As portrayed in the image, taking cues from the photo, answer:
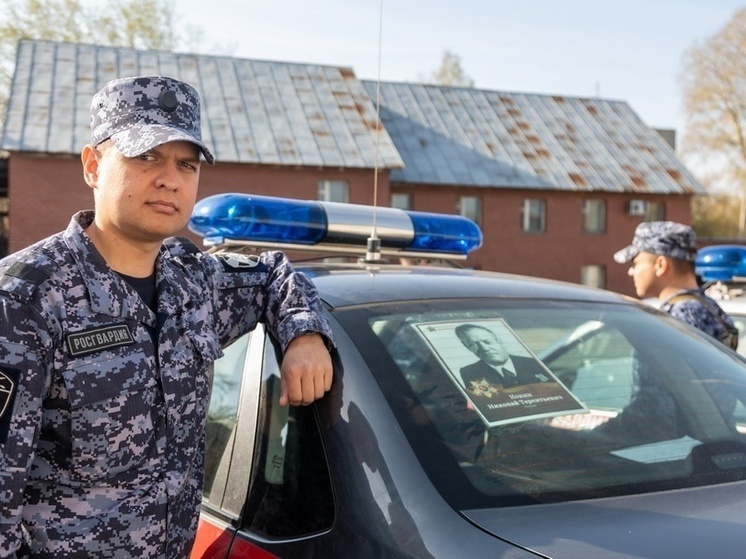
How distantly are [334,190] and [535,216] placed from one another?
23.7 ft

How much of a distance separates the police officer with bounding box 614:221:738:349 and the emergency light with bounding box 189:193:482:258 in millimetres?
1114

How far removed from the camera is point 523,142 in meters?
25.8

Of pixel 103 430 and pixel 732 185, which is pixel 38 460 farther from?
A: pixel 732 185

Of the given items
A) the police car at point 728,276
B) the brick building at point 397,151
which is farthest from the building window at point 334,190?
the police car at point 728,276

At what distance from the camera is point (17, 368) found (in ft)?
4.99

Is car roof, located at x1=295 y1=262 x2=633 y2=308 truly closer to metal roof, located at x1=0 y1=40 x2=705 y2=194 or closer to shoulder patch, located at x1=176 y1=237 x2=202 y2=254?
shoulder patch, located at x1=176 y1=237 x2=202 y2=254

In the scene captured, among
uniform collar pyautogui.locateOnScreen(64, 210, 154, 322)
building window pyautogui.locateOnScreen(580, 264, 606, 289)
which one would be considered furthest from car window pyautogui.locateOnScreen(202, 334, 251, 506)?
building window pyautogui.locateOnScreen(580, 264, 606, 289)

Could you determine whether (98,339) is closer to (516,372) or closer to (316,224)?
(516,372)

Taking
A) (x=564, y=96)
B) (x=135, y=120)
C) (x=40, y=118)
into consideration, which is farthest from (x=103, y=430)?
(x=564, y=96)

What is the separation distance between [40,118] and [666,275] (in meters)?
18.1

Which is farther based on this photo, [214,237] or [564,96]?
[564,96]

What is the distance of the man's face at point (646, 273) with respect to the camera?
405 cm

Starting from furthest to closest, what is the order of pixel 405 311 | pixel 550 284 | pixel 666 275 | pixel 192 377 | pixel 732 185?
pixel 732 185 < pixel 666 275 < pixel 550 284 < pixel 405 311 < pixel 192 377

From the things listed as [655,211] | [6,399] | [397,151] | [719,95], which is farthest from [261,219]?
[719,95]
